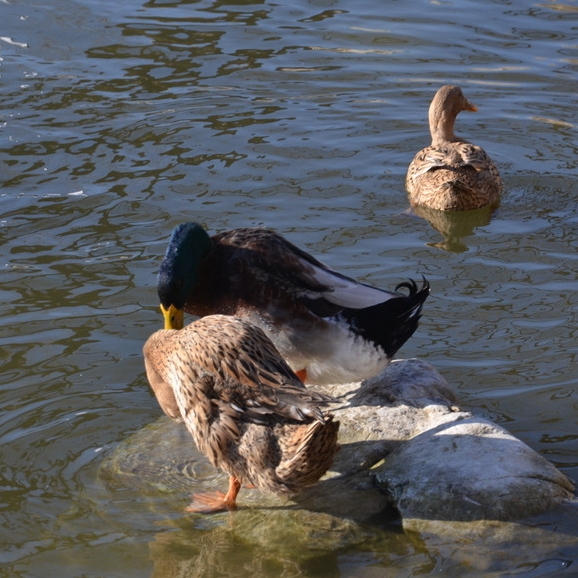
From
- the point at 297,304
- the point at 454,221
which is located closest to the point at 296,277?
the point at 297,304

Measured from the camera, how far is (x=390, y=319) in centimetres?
598

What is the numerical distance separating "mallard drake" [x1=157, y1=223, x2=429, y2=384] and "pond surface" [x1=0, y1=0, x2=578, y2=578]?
637 mm

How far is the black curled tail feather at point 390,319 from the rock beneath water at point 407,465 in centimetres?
19

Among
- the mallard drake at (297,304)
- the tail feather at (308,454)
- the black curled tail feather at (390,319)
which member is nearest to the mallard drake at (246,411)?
the tail feather at (308,454)

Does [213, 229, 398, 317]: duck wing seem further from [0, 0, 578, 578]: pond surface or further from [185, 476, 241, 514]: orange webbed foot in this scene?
[185, 476, 241, 514]: orange webbed foot

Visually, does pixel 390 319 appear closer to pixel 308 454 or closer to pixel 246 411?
pixel 246 411

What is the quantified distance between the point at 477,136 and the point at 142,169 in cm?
325

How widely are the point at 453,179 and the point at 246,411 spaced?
4.65 m

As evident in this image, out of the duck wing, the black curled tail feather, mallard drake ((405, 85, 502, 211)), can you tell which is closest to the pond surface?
mallard drake ((405, 85, 502, 211))

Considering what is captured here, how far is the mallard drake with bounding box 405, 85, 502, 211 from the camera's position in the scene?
29.3 feet

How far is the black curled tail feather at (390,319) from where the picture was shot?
5.95 m

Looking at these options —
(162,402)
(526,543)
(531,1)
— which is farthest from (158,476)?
(531,1)

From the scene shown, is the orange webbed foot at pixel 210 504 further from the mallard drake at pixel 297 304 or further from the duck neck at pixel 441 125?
the duck neck at pixel 441 125

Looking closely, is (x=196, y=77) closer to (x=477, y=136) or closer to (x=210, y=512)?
(x=477, y=136)
